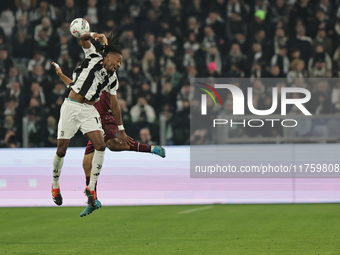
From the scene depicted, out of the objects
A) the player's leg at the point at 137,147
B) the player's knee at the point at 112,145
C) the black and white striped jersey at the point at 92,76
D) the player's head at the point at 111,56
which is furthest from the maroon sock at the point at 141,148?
the player's head at the point at 111,56

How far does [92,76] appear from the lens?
6.83 m

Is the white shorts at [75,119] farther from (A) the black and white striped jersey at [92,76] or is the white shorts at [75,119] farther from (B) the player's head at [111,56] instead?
(B) the player's head at [111,56]

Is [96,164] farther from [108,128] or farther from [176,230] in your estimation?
[176,230]

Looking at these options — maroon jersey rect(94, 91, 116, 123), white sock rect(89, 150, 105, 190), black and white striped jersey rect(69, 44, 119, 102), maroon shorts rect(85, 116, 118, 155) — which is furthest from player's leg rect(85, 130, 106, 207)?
maroon jersey rect(94, 91, 116, 123)

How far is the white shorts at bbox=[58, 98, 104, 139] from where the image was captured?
23.1ft

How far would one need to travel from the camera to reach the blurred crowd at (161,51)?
11.5 metres

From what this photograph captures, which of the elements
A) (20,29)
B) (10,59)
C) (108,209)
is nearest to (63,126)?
(108,209)

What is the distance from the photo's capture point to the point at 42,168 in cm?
1166

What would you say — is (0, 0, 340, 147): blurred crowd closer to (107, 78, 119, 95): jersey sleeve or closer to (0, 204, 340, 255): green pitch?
(0, 204, 340, 255): green pitch

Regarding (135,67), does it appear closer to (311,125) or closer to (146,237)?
(311,125)

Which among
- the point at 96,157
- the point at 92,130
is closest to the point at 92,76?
the point at 92,130

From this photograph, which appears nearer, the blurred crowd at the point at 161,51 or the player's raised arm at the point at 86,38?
the player's raised arm at the point at 86,38

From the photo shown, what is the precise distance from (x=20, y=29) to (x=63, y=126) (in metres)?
7.68

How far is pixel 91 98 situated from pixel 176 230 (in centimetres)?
314
